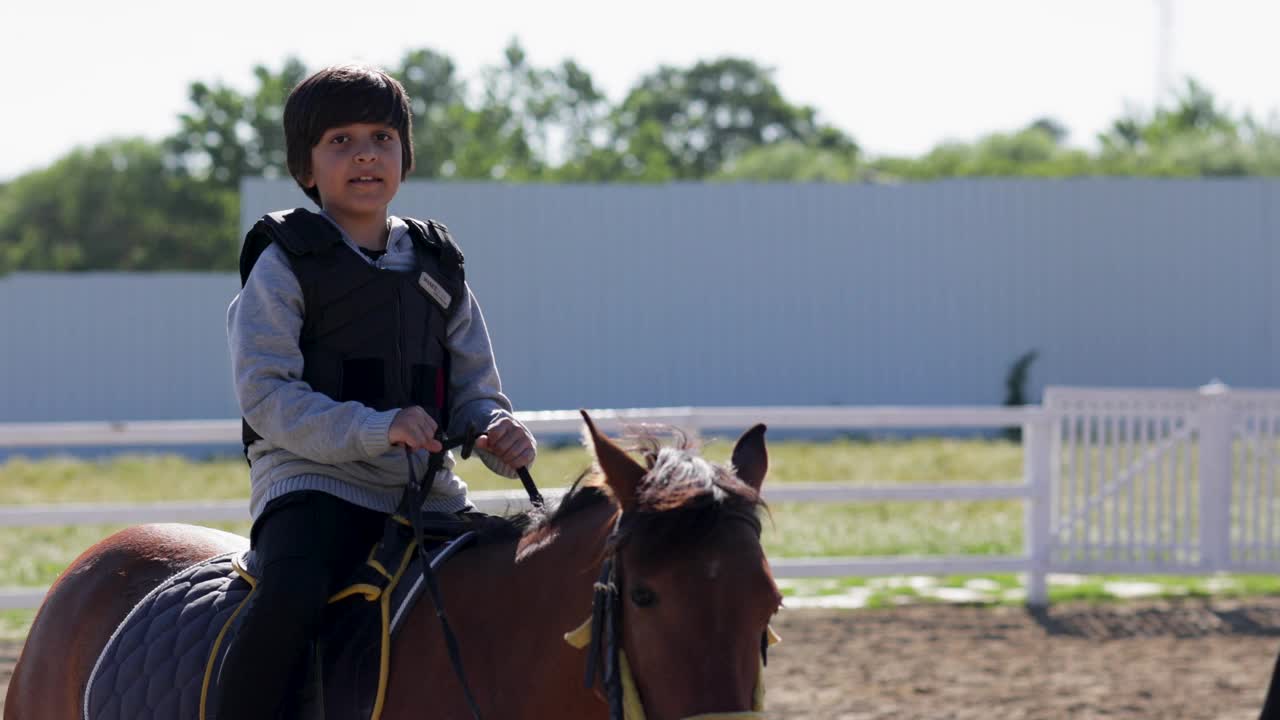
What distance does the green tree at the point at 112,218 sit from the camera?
148 ft

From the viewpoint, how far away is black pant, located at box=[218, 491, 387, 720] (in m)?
2.31

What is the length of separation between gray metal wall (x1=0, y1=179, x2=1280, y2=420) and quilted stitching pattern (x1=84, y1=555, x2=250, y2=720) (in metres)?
17.4

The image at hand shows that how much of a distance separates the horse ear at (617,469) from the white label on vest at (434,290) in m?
0.67

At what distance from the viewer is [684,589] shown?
1.93m

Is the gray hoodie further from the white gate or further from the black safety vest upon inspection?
the white gate

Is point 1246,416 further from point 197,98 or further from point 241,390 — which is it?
point 197,98

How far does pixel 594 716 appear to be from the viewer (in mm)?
2115

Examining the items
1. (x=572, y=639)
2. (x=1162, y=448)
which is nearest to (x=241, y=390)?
(x=572, y=639)

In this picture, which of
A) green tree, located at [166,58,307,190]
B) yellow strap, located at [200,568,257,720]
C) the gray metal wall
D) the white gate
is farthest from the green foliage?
yellow strap, located at [200,568,257,720]

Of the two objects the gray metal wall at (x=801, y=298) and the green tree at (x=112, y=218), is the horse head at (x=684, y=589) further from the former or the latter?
the green tree at (x=112, y=218)

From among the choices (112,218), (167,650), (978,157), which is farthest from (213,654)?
(112,218)

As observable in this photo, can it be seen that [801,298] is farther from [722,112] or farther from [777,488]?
[722,112]

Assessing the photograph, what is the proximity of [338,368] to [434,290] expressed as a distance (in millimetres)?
250

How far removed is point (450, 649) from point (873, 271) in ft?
61.8
